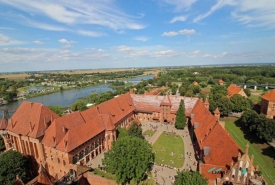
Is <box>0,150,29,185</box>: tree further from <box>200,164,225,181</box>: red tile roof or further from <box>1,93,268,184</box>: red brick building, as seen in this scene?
<box>200,164,225,181</box>: red tile roof

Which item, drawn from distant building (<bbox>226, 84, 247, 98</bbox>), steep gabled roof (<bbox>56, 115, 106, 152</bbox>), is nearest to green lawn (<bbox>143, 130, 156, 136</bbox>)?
steep gabled roof (<bbox>56, 115, 106, 152</bbox>)

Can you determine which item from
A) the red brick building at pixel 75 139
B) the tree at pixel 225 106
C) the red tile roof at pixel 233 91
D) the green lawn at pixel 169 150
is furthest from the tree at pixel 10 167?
the red tile roof at pixel 233 91

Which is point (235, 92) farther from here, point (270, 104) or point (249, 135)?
point (249, 135)

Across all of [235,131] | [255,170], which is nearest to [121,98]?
[235,131]

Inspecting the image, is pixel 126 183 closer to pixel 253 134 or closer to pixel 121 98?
pixel 121 98

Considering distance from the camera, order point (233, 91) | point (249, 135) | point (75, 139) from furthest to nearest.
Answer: point (233, 91)
point (249, 135)
point (75, 139)

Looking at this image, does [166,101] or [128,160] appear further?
[166,101]

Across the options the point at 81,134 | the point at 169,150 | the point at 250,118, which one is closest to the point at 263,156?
the point at 250,118
